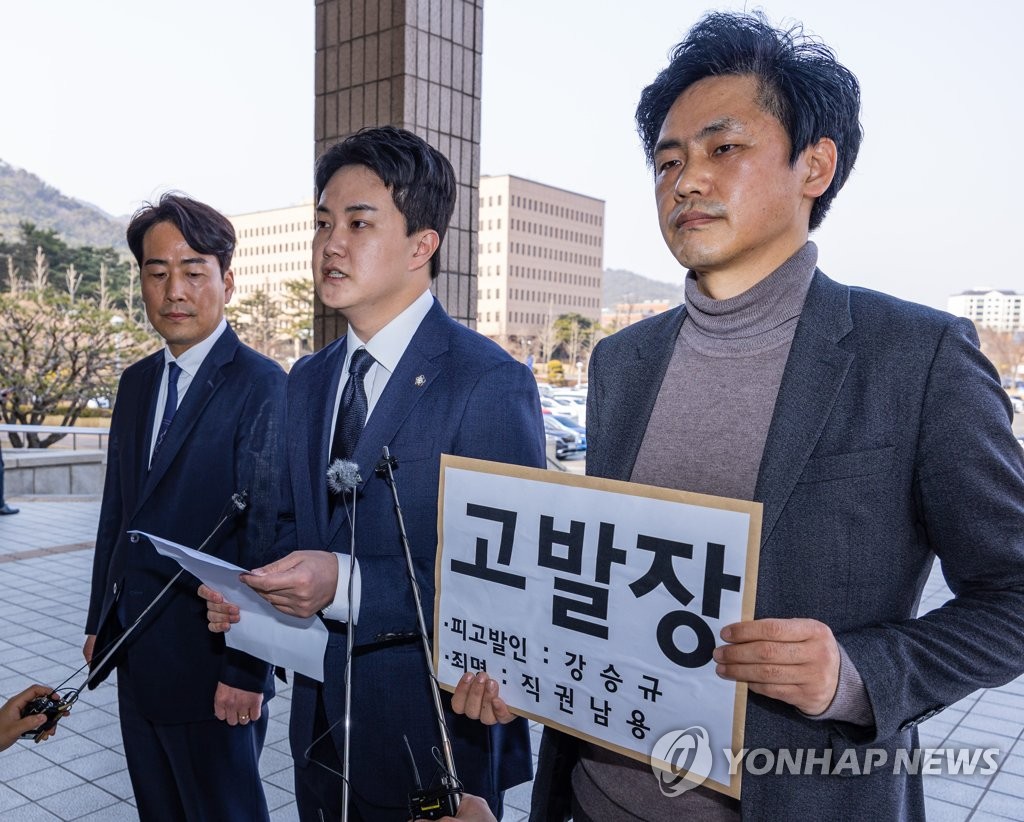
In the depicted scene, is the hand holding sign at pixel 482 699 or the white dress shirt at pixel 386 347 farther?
the white dress shirt at pixel 386 347

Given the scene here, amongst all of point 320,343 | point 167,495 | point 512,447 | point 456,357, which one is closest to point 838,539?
point 512,447

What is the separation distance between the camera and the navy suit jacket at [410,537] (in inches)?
56.4

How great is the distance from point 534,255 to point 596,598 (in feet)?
232

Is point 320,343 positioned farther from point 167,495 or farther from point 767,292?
point 767,292

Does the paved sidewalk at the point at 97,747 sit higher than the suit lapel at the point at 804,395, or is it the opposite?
the suit lapel at the point at 804,395

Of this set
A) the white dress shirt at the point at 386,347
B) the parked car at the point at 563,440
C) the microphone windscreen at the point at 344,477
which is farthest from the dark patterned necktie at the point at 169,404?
the parked car at the point at 563,440

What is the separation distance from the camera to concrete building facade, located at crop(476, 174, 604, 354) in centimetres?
6712

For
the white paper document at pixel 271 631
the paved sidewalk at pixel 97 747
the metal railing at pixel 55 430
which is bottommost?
the paved sidewalk at pixel 97 747

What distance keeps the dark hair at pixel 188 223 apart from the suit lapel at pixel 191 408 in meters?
0.25

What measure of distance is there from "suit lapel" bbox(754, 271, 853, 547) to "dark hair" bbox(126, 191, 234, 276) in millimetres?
1533

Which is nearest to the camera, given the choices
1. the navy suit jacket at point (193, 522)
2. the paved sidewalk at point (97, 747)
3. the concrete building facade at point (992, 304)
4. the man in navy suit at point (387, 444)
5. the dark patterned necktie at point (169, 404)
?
the man in navy suit at point (387, 444)

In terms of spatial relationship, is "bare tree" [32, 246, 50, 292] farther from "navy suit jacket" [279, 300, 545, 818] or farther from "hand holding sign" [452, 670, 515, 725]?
"hand holding sign" [452, 670, 515, 725]

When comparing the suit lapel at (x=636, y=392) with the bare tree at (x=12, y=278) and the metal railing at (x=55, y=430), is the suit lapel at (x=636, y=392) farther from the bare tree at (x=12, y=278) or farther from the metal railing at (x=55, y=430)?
the bare tree at (x=12, y=278)

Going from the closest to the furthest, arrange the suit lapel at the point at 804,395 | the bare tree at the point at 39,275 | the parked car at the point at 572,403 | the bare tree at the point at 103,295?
the suit lapel at the point at 804,395 < the bare tree at the point at 39,275 < the bare tree at the point at 103,295 < the parked car at the point at 572,403
